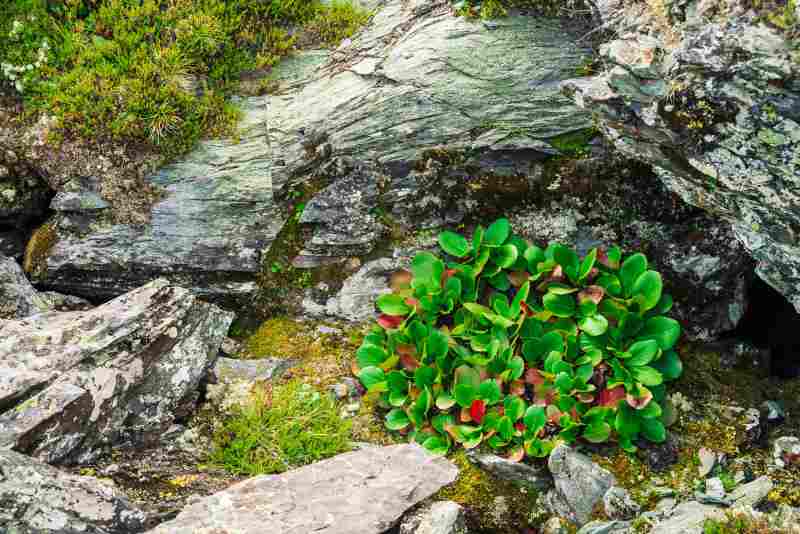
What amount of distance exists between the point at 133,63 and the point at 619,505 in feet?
18.8

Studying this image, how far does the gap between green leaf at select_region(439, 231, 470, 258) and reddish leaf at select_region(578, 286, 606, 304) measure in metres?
1.07

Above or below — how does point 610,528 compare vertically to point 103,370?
below

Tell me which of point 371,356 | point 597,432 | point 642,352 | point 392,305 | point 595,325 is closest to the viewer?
point 597,432

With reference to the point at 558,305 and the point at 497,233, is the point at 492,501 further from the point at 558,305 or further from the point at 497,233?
the point at 497,233

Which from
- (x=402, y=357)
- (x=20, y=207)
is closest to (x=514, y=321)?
(x=402, y=357)

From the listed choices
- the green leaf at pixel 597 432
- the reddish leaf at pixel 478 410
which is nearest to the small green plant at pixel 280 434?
the reddish leaf at pixel 478 410

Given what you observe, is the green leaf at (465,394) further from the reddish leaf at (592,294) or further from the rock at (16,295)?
the rock at (16,295)

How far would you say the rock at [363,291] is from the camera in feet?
20.4

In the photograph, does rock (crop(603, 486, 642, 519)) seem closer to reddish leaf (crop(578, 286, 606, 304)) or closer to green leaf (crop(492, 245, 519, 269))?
reddish leaf (crop(578, 286, 606, 304))

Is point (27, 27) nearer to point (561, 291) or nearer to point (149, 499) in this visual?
point (149, 499)

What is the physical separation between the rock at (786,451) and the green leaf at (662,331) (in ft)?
3.36

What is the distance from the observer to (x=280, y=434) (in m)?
5.14

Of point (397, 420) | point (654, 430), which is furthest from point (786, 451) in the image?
point (397, 420)

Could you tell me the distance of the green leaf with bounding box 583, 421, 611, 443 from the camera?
4949 millimetres
